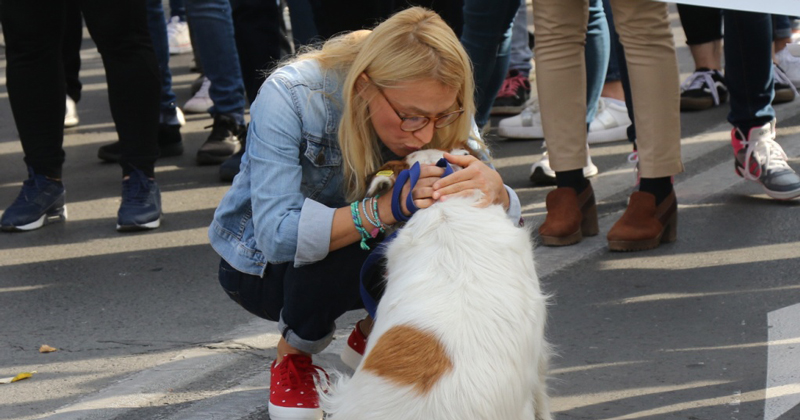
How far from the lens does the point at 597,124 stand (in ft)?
17.3

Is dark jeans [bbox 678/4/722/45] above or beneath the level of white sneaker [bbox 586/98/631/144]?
above

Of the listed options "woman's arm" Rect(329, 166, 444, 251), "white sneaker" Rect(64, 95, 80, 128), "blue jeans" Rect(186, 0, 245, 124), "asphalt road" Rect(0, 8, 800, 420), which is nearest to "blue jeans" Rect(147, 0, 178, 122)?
"blue jeans" Rect(186, 0, 245, 124)

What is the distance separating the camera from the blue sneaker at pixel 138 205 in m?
4.21

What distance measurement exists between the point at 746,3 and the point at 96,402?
1.95m

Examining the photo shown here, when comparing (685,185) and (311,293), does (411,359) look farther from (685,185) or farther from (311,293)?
(685,185)

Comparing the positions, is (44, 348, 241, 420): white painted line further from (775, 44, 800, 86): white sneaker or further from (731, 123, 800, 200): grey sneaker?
(775, 44, 800, 86): white sneaker

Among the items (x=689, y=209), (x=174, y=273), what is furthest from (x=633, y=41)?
(x=174, y=273)

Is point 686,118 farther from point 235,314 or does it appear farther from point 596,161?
point 235,314

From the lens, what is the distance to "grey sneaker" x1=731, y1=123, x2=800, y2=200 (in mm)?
4145

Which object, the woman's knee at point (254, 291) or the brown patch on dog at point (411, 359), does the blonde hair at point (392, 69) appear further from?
the brown patch on dog at point (411, 359)

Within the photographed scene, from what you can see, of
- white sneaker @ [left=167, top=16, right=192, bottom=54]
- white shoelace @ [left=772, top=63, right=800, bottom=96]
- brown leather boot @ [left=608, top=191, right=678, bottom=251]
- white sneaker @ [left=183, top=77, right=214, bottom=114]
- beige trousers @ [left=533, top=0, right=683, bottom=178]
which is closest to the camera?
beige trousers @ [left=533, top=0, right=683, bottom=178]

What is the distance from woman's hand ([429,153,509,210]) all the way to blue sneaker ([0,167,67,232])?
8.34 feet

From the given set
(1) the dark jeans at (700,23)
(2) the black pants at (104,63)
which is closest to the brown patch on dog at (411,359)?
(2) the black pants at (104,63)

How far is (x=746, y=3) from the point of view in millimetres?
2311
